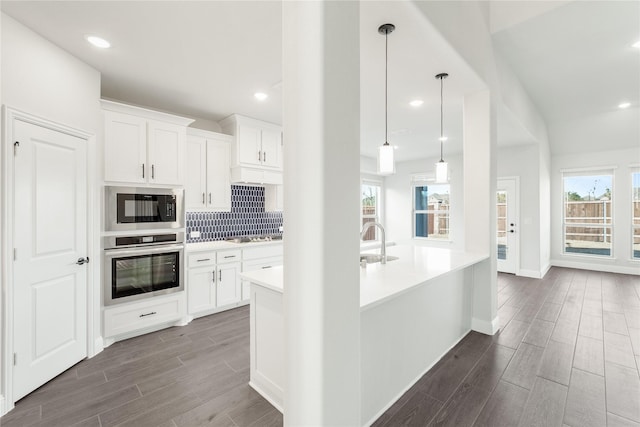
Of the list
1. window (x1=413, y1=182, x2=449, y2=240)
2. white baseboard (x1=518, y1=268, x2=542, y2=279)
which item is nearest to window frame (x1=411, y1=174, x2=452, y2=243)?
window (x1=413, y1=182, x2=449, y2=240)

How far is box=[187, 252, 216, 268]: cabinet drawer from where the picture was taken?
11.4 feet

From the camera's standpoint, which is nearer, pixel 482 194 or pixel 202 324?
pixel 482 194

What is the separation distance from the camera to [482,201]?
305 cm

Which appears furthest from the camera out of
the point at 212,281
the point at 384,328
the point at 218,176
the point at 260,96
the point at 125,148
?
the point at 218,176

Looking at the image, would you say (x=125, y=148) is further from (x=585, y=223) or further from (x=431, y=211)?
(x=585, y=223)

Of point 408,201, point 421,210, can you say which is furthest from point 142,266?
point 421,210

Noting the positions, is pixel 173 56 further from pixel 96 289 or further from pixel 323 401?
pixel 323 401

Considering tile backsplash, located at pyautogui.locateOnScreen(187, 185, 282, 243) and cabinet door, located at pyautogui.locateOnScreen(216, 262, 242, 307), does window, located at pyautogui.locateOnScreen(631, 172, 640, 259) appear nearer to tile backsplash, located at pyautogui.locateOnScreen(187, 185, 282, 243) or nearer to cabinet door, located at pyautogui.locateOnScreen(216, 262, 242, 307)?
tile backsplash, located at pyautogui.locateOnScreen(187, 185, 282, 243)

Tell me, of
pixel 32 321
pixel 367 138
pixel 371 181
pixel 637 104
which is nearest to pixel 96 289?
pixel 32 321

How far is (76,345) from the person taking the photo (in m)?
2.52

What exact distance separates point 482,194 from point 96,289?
396 cm

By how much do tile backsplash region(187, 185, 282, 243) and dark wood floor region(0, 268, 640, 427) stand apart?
1.36 metres

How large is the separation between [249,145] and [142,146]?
143 cm

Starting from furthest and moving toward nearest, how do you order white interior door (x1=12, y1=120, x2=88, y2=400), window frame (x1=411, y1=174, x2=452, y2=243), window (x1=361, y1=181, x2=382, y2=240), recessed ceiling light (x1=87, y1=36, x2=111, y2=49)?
window (x1=361, y1=181, x2=382, y2=240), window frame (x1=411, y1=174, x2=452, y2=243), recessed ceiling light (x1=87, y1=36, x2=111, y2=49), white interior door (x1=12, y1=120, x2=88, y2=400)
